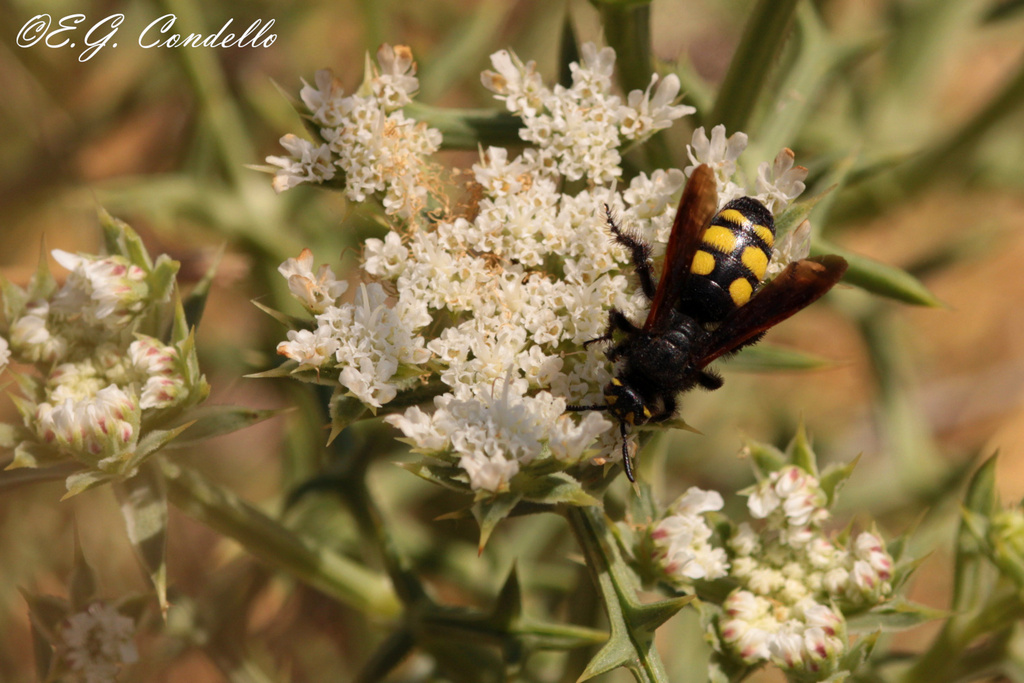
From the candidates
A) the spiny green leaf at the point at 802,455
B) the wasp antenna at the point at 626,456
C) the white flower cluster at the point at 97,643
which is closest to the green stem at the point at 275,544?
the white flower cluster at the point at 97,643

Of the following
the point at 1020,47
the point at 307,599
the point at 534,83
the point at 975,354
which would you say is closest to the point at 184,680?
the point at 307,599

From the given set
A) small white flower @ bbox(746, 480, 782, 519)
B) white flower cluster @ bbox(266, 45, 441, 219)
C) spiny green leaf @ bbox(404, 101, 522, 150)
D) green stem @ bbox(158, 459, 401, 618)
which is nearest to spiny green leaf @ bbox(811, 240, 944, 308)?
small white flower @ bbox(746, 480, 782, 519)

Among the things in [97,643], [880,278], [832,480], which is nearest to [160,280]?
[97,643]

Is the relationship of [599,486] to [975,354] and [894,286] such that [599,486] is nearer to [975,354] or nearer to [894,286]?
[894,286]

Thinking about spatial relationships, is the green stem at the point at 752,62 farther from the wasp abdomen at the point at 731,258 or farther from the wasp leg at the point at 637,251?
the wasp leg at the point at 637,251

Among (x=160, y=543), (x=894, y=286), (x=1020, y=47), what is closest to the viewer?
(x=160, y=543)
